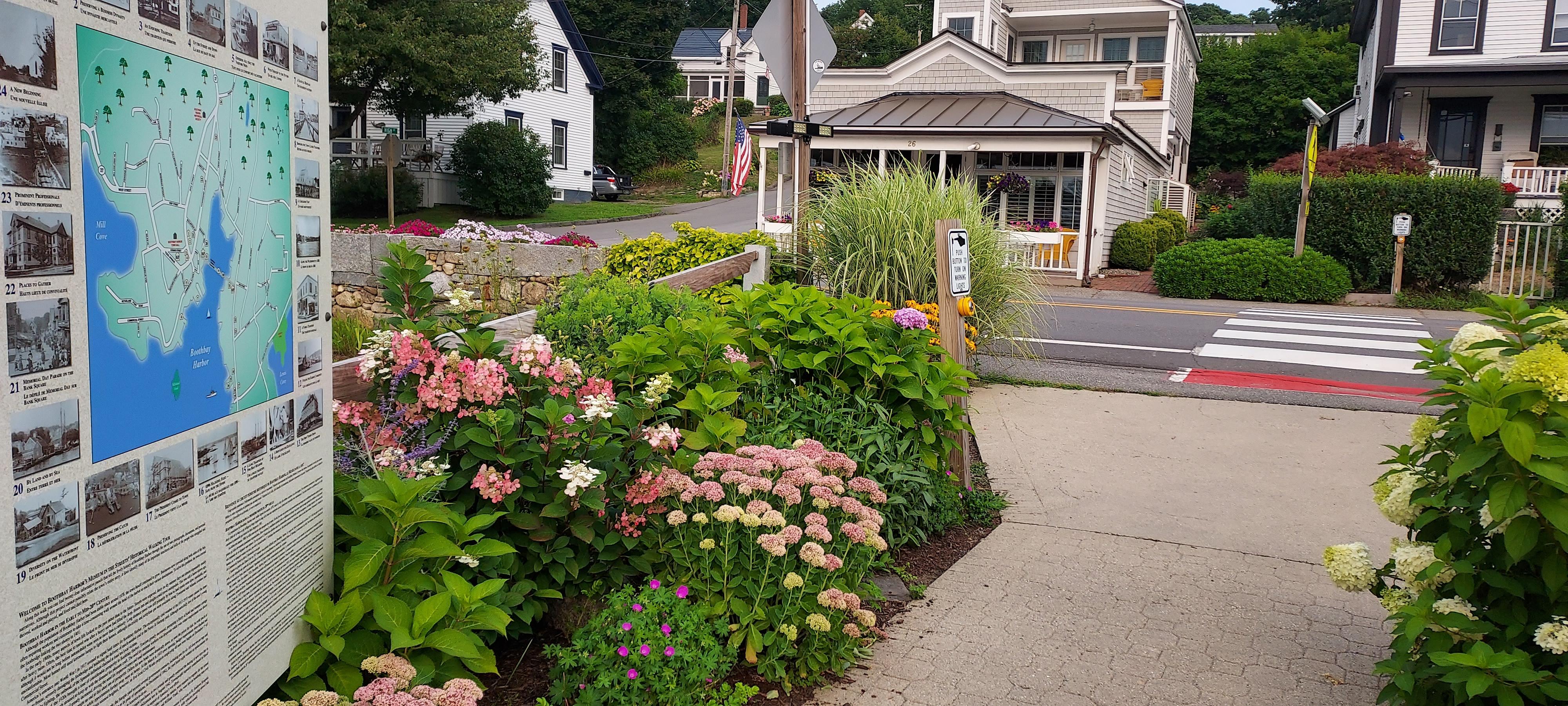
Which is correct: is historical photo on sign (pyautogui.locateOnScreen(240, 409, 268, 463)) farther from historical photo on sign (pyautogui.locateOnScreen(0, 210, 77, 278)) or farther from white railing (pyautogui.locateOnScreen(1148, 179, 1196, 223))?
white railing (pyautogui.locateOnScreen(1148, 179, 1196, 223))

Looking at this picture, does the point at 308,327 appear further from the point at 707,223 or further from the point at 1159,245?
the point at 707,223

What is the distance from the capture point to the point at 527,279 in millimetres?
10086

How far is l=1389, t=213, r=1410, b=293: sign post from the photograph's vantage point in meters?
17.6

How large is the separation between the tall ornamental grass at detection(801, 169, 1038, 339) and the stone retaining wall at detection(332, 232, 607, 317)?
236 cm

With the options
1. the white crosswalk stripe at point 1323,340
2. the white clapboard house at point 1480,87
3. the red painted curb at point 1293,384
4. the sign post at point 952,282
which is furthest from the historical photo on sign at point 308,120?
the white clapboard house at point 1480,87

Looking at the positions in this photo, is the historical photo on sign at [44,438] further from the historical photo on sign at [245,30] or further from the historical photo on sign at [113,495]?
the historical photo on sign at [245,30]

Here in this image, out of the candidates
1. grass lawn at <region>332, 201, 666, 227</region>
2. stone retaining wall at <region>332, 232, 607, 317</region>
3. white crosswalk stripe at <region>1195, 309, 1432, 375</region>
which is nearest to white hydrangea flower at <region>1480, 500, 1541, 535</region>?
stone retaining wall at <region>332, 232, 607, 317</region>

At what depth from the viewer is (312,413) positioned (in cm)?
287

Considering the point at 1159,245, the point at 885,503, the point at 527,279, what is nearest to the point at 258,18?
the point at 885,503

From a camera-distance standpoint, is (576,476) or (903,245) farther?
(903,245)

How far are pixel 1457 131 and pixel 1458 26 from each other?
3.40 meters

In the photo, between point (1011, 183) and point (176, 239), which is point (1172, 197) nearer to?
point (1011, 183)

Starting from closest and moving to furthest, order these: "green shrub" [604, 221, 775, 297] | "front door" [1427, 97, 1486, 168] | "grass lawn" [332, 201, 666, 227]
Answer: "green shrub" [604, 221, 775, 297]
"front door" [1427, 97, 1486, 168]
"grass lawn" [332, 201, 666, 227]

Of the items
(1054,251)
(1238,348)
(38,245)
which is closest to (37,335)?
(38,245)
